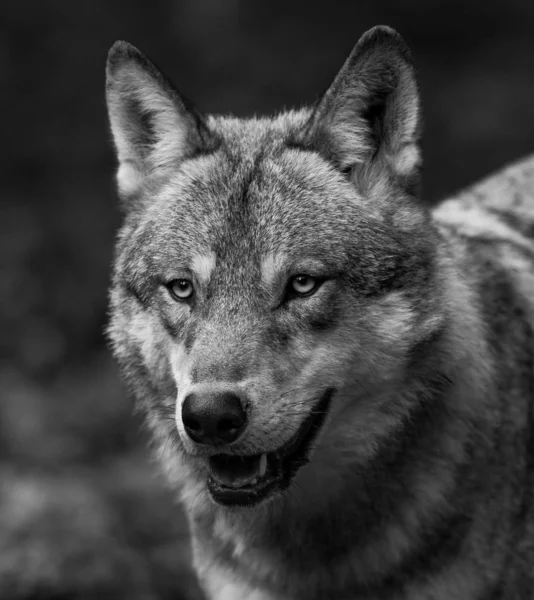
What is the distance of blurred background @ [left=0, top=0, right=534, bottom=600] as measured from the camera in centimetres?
934

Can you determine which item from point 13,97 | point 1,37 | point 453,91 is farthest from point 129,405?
point 453,91

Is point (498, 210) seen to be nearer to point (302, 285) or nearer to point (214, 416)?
point (302, 285)

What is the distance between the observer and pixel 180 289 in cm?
375

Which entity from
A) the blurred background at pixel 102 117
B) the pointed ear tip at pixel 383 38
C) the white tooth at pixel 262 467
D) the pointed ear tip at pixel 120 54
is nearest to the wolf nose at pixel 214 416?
the white tooth at pixel 262 467

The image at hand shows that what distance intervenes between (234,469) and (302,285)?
2.30 ft

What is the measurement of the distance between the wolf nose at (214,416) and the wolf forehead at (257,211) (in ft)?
1.87

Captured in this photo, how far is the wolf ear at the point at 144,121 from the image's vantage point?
13.3 ft

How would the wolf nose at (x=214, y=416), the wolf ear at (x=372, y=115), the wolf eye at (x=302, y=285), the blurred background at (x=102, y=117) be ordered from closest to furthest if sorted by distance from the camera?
1. the wolf nose at (x=214, y=416)
2. the wolf eye at (x=302, y=285)
3. the wolf ear at (x=372, y=115)
4. the blurred background at (x=102, y=117)

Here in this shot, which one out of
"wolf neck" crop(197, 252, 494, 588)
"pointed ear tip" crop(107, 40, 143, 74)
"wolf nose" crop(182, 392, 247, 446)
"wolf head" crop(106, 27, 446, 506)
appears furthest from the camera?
"pointed ear tip" crop(107, 40, 143, 74)

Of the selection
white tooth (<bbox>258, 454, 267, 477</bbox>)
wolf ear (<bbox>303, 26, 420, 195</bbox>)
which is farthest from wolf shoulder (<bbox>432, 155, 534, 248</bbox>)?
white tooth (<bbox>258, 454, 267, 477</bbox>)

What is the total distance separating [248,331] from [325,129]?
3.08 feet

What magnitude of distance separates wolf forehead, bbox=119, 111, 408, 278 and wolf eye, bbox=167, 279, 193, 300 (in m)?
0.08

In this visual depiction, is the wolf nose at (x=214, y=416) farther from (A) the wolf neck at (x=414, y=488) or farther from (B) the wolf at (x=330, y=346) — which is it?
(A) the wolf neck at (x=414, y=488)

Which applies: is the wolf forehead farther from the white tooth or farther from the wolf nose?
the white tooth
